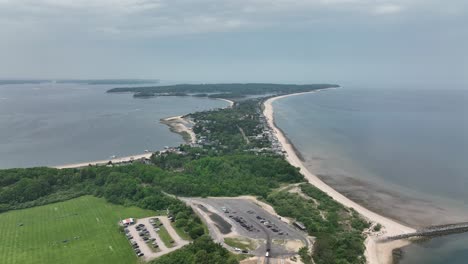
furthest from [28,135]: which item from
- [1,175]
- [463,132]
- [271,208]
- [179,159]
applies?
[463,132]

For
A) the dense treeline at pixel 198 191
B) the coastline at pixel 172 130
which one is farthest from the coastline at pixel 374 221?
the coastline at pixel 172 130

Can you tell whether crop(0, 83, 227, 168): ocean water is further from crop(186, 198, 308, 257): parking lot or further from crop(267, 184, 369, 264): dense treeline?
crop(267, 184, 369, 264): dense treeline

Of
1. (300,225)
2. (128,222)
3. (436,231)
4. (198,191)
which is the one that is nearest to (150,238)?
Result: (128,222)

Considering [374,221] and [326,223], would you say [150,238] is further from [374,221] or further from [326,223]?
[374,221]

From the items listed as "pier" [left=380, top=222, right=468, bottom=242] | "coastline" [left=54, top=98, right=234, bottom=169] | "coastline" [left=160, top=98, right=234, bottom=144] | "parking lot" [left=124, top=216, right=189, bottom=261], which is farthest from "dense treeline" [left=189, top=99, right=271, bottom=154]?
"pier" [left=380, top=222, right=468, bottom=242]

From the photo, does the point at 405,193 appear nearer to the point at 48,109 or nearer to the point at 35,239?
the point at 35,239

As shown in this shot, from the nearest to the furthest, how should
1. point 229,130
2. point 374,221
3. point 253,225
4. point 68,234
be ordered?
point 68,234 → point 253,225 → point 374,221 → point 229,130
